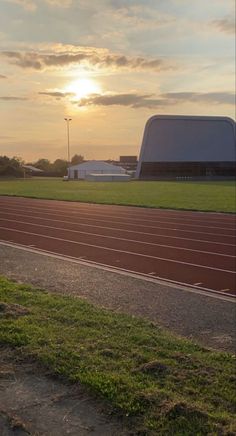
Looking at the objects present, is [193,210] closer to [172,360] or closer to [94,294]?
[94,294]

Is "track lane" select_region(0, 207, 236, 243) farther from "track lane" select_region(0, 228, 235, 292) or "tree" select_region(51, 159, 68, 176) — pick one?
"tree" select_region(51, 159, 68, 176)

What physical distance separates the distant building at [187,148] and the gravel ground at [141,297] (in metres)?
72.4

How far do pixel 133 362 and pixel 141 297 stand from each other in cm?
326

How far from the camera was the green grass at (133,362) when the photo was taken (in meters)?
3.38

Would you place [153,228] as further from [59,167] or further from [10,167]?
[59,167]

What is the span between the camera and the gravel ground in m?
6.38

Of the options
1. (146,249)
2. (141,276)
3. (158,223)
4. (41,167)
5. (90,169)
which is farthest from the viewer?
(90,169)

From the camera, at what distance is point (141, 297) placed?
303 inches

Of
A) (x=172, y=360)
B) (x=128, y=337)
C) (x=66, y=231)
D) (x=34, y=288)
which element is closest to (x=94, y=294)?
(x=34, y=288)

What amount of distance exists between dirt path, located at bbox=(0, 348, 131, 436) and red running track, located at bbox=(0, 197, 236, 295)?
5174mm

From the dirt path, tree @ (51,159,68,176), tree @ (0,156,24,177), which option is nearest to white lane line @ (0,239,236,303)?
the dirt path

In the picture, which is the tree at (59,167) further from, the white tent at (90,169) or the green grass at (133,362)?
the green grass at (133,362)

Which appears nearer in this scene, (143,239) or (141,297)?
(141,297)

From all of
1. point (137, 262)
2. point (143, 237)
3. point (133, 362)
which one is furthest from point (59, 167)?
point (133, 362)
